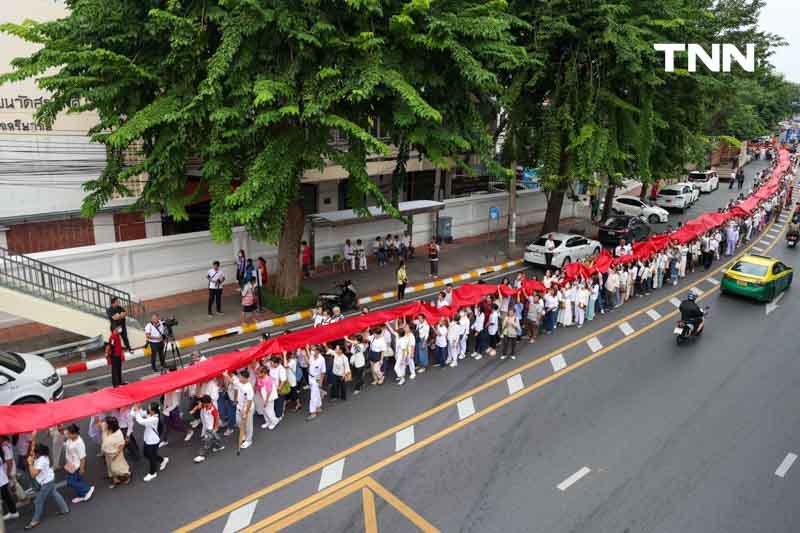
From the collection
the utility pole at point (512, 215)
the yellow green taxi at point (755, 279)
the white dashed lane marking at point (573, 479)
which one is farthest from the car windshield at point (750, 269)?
the white dashed lane marking at point (573, 479)

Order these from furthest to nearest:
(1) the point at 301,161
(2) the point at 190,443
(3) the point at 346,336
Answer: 1. (1) the point at 301,161
2. (3) the point at 346,336
3. (2) the point at 190,443

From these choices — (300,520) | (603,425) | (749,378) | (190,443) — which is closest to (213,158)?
(190,443)

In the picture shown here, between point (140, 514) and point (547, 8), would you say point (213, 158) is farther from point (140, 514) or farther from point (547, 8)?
point (547, 8)

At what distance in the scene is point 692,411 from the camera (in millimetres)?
13234

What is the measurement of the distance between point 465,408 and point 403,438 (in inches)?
72.6

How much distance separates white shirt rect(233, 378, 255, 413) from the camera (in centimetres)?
1124

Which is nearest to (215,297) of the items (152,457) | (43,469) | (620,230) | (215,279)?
(215,279)

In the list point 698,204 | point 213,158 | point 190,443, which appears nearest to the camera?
point 190,443

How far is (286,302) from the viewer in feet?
61.0

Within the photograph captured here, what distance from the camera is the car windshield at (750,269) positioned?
68.2 ft

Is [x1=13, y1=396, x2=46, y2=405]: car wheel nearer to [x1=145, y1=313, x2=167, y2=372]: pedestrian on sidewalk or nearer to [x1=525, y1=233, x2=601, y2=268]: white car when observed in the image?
[x1=145, y1=313, x2=167, y2=372]: pedestrian on sidewalk

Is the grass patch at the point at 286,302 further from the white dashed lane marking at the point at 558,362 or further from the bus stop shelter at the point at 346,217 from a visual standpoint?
the white dashed lane marking at the point at 558,362

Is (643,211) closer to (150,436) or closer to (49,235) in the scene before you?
(49,235)

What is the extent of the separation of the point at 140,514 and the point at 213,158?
8326 millimetres
